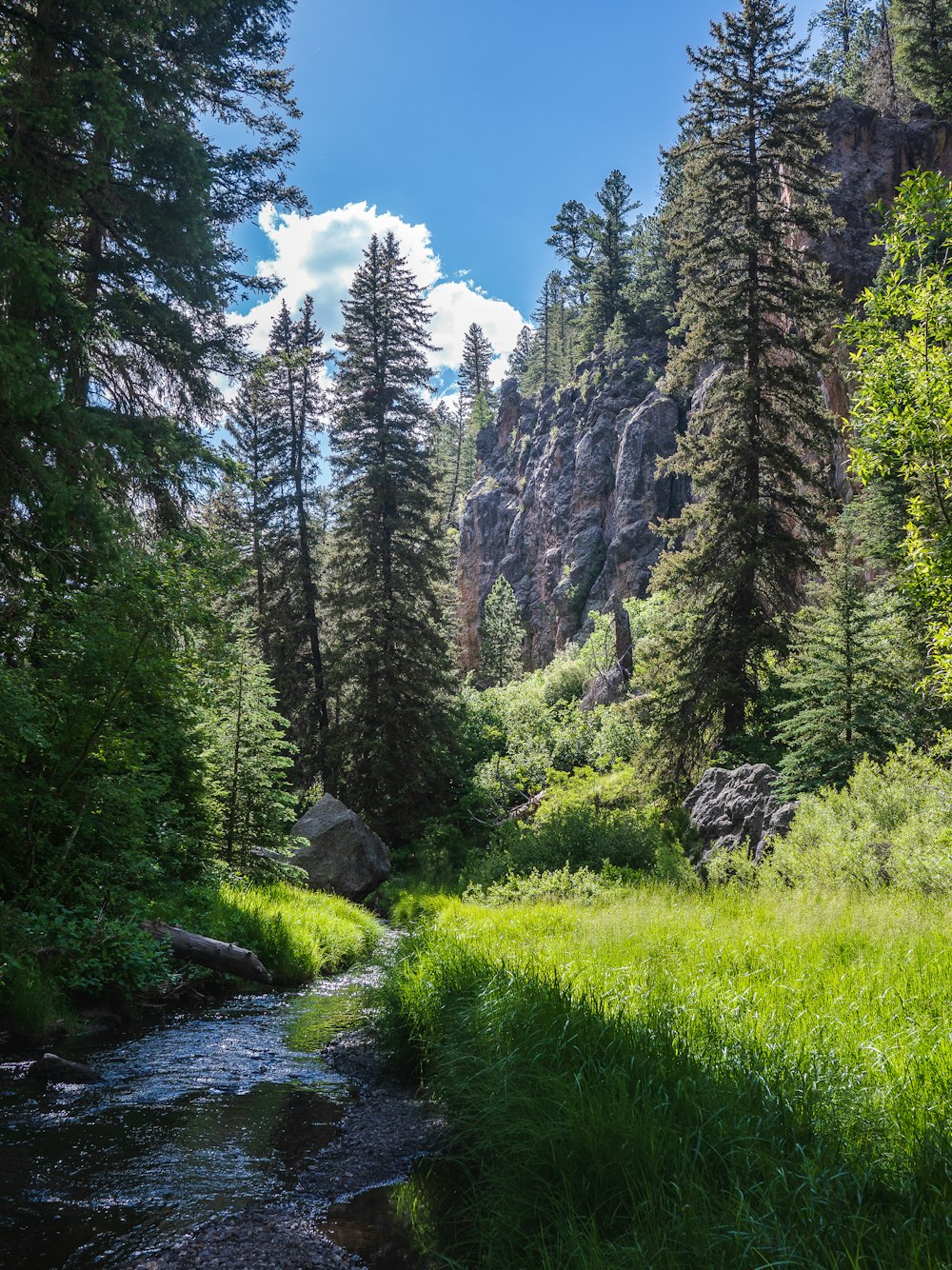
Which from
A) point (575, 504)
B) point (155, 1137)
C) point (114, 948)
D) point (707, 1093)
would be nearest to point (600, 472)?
point (575, 504)

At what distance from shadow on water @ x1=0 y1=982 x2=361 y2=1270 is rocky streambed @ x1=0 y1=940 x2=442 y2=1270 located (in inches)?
0.5

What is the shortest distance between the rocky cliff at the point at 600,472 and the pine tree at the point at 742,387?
1998cm

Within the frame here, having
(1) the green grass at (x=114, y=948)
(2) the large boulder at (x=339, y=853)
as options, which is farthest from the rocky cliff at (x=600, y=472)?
(1) the green grass at (x=114, y=948)

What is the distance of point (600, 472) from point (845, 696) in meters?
46.2

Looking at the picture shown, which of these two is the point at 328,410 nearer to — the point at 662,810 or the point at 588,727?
the point at 588,727

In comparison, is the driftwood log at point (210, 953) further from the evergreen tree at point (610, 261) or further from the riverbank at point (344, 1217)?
the evergreen tree at point (610, 261)

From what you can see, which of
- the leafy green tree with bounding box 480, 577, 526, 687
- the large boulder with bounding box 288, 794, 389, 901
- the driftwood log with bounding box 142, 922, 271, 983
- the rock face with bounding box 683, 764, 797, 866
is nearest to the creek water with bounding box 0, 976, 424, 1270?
the driftwood log with bounding box 142, 922, 271, 983

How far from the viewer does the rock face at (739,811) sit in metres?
10.7

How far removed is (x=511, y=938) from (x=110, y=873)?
4455mm

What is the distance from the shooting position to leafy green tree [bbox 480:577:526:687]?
179ft

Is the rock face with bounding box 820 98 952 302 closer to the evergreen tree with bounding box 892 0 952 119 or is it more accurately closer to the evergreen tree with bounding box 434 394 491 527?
the evergreen tree with bounding box 892 0 952 119

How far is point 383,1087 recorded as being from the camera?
6086 millimetres

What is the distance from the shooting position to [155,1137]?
4.76 metres

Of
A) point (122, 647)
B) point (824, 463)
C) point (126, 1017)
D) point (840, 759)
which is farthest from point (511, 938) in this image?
point (824, 463)
